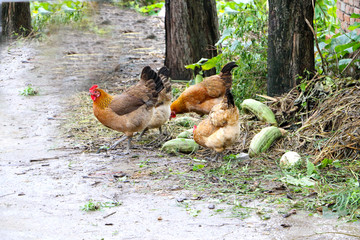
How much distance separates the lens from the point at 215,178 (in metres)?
4.56

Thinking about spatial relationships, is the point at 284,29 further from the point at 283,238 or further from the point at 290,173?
the point at 283,238

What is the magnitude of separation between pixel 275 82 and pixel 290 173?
1.86 meters

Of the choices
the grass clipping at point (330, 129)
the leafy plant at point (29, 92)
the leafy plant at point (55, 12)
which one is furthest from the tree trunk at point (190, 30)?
the leafy plant at point (55, 12)

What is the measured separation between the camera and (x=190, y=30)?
8.09m

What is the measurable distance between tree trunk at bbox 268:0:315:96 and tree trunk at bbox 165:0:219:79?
220 centimetres

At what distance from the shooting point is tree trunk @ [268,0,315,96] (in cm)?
573

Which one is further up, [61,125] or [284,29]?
[284,29]

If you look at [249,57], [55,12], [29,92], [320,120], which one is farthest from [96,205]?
[55,12]

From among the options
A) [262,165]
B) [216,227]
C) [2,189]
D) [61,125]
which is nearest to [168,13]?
[61,125]

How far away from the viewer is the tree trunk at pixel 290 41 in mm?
5727

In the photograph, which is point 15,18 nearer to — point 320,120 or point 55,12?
point 55,12

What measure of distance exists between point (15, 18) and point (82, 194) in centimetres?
775

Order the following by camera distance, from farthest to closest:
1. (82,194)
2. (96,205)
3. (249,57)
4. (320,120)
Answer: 1. (249,57)
2. (320,120)
3. (82,194)
4. (96,205)

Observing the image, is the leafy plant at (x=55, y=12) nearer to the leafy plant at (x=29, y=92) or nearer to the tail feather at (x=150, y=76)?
the leafy plant at (x=29, y=92)
